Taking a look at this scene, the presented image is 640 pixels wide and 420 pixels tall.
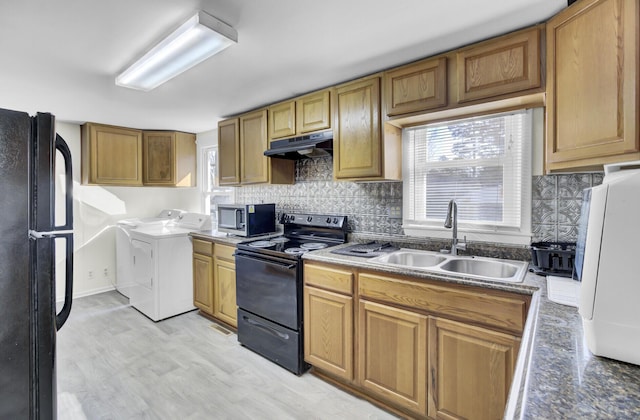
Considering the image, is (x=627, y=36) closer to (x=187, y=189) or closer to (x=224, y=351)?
(x=224, y=351)

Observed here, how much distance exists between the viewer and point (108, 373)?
228cm

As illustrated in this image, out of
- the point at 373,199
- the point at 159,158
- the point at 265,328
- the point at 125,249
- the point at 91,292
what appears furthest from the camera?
the point at 159,158

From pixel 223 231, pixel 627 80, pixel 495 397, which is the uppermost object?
pixel 627 80

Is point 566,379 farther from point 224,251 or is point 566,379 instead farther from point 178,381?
point 224,251

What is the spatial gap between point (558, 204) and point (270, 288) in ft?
6.51

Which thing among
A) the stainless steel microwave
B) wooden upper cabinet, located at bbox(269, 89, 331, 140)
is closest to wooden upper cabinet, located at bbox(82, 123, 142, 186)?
the stainless steel microwave

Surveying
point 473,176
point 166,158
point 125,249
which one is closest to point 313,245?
point 473,176

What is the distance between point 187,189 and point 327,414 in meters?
3.86

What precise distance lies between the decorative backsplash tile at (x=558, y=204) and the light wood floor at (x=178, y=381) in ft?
4.82

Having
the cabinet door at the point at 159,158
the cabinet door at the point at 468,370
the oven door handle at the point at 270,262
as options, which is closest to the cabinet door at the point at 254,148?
the oven door handle at the point at 270,262

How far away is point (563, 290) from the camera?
1311mm

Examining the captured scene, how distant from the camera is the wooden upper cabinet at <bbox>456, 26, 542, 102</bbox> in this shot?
1604 millimetres

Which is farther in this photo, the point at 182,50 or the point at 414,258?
the point at 414,258

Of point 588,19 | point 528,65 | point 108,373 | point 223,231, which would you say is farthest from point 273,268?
point 588,19
